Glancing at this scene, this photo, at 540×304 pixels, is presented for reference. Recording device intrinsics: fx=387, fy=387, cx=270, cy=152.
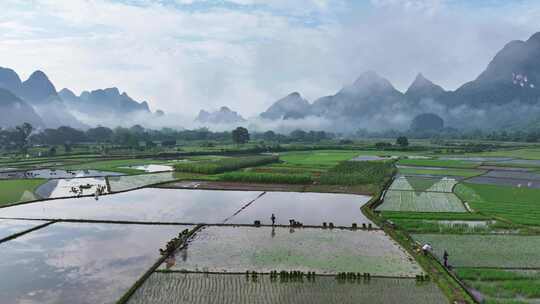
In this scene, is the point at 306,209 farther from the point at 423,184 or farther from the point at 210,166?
the point at 210,166

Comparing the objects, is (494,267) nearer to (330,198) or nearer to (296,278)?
(296,278)

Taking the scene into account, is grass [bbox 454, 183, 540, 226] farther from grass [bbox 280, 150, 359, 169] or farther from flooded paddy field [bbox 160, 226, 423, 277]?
grass [bbox 280, 150, 359, 169]

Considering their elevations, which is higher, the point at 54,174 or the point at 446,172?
the point at 54,174

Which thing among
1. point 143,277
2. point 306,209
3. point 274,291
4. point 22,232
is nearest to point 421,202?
point 306,209

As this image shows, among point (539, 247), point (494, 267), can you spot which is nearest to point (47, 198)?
point (494, 267)

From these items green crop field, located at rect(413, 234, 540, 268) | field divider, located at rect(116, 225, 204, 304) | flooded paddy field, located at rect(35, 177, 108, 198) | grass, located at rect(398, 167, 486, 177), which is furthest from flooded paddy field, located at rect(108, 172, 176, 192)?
grass, located at rect(398, 167, 486, 177)

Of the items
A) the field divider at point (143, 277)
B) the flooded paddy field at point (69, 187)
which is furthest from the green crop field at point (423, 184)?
the flooded paddy field at point (69, 187)
